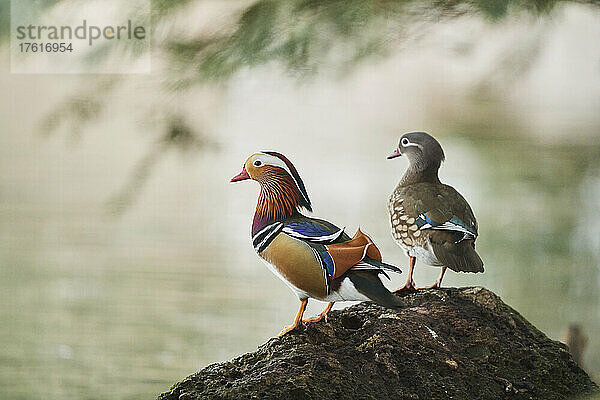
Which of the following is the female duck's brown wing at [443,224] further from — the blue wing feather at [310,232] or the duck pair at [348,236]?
the blue wing feather at [310,232]

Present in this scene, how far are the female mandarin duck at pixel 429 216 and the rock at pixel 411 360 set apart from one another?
0.23 feet

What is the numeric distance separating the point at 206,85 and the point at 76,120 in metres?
0.24

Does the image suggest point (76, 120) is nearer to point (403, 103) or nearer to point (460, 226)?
point (403, 103)

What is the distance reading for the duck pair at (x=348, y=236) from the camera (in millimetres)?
956

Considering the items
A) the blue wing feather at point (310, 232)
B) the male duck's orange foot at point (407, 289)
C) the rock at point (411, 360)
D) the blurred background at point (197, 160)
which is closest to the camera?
the rock at point (411, 360)

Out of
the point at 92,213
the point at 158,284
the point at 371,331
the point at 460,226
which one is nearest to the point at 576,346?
the point at 460,226

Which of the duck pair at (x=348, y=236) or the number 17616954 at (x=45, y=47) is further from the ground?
the number 17616954 at (x=45, y=47)

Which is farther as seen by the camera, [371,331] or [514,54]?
[514,54]

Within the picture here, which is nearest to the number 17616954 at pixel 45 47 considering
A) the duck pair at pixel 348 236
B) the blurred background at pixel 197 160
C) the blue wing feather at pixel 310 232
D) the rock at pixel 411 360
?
the blurred background at pixel 197 160

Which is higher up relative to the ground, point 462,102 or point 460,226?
point 462,102

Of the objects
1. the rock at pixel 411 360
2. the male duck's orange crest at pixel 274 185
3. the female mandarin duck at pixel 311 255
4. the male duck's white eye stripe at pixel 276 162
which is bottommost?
the rock at pixel 411 360

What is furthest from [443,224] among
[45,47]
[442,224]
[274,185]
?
[45,47]

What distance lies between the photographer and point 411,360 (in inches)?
36.9

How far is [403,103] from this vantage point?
1228 millimetres
